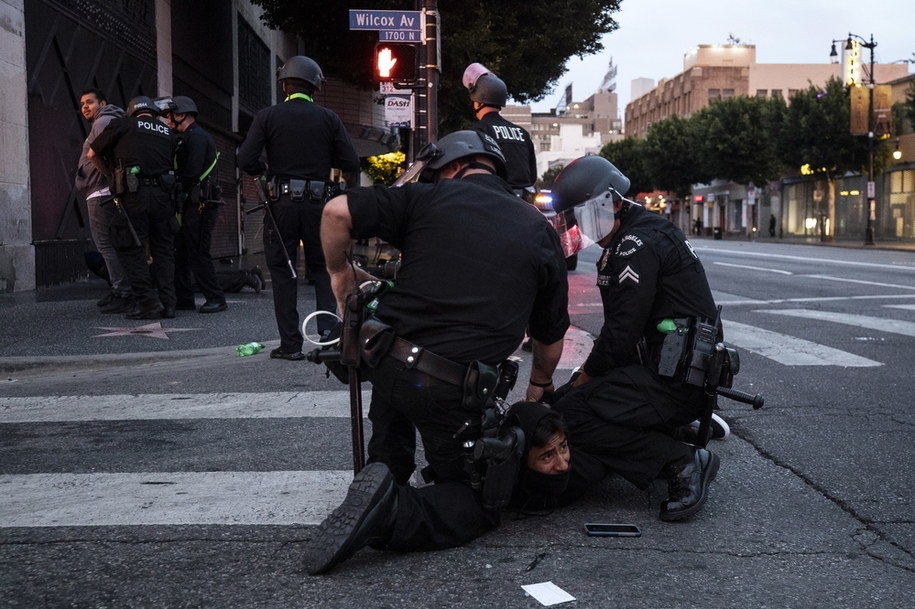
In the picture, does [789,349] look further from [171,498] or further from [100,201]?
[100,201]

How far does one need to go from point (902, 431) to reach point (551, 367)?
2.42 meters

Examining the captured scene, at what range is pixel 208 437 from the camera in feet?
15.2

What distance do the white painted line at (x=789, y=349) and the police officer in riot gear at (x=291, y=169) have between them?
3.54 meters

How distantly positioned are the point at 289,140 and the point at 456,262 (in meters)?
3.94

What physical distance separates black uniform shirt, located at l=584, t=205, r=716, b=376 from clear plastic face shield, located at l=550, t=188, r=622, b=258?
0.39ft

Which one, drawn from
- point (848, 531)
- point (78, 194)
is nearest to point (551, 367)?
point (848, 531)

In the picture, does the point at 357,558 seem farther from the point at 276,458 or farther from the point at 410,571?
the point at 276,458

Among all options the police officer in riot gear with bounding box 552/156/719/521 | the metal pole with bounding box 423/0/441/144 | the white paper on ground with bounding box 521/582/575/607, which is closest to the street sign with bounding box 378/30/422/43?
the metal pole with bounding box 423/0/441/144

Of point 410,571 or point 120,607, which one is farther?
point 410,571

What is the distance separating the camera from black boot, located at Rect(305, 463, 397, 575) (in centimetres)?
278

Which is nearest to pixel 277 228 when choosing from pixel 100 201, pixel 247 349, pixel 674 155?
pixel 247 349

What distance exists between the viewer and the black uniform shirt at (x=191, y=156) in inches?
356

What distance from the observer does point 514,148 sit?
655 cm

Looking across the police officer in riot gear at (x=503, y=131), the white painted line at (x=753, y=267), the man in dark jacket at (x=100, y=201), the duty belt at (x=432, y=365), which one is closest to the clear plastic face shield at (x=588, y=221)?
the duty belt at (x=432, y=365)
